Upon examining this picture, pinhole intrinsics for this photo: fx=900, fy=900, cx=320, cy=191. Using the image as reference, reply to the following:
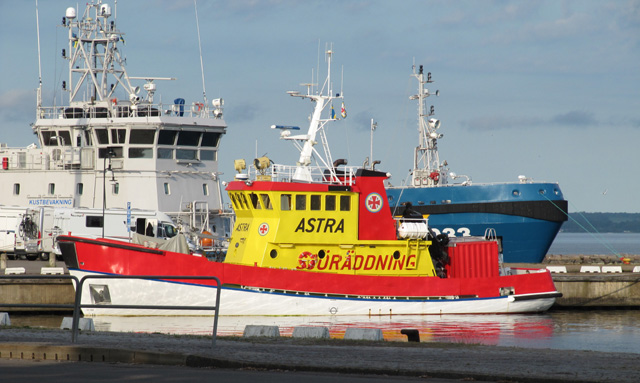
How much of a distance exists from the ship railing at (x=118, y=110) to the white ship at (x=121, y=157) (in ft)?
0.15

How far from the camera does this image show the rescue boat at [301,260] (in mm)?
24562

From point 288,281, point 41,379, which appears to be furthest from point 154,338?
point 288,281

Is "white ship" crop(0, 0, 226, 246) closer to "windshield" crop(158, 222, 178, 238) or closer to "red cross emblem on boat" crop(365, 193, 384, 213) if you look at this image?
"windshield" crop(158, 222, 178, 238)

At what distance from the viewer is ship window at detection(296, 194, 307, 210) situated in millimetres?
25109

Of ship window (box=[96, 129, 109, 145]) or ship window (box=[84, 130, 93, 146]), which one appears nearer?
ship window (box=[96, 129, 109, 145])

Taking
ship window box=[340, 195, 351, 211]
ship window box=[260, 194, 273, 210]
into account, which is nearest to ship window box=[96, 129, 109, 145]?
ship window box=[260, 194, 273, 210]

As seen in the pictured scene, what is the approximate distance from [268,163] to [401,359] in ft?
47.9

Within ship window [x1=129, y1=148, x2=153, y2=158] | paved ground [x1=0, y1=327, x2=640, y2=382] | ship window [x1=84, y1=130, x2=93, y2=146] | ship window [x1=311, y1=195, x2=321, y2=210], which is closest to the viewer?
paved ground [x1=0, y1=327, x2=640, y2=382]

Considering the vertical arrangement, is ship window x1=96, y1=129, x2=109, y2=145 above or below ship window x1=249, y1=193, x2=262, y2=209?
above

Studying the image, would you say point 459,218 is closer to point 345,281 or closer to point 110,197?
point 110,197

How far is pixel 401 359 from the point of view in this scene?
38.7ft

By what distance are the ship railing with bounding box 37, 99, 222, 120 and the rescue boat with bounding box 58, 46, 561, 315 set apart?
53.3 ft

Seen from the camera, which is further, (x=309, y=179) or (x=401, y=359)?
(x=309, y=179)

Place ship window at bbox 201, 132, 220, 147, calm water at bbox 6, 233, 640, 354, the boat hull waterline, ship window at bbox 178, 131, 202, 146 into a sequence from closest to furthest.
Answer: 1. calm water at bbox 6, 233, 640, 354
2. the boat hull waterline
3. ship window at bbox 178, 131, 202, 146
4. ship window at bbox 201, 132, 220, 147
